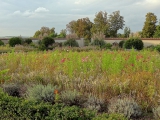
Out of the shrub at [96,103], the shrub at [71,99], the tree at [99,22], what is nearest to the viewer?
the shrub at [96,103]

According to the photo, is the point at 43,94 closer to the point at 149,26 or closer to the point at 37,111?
the point at 37,111

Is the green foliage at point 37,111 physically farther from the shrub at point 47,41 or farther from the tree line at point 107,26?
the tree line at point 107,26

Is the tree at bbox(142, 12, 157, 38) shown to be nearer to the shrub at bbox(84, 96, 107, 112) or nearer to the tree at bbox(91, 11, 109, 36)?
the tree at bbox(91, 11, 109, 36)

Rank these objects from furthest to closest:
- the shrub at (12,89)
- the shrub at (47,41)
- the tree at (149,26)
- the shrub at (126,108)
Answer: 1. the tree at (149,26)
2. the shrub at (47,41)
3. the shrub at (12,89)
4. the shrub at (126,108)

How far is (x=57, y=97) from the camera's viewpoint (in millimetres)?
3604

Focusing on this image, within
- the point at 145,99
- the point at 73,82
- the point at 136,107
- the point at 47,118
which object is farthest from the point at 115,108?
the point at 73,82

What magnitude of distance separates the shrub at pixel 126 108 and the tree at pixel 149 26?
34.5 metres

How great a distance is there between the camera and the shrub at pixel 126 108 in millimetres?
3307

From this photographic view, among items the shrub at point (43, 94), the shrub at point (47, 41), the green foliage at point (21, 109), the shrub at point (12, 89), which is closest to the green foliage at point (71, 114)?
the green foliage at point (21, 109)

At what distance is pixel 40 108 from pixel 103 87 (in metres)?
1.56

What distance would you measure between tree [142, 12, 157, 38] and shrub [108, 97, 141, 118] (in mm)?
34458

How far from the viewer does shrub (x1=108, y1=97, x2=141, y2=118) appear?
3307mm

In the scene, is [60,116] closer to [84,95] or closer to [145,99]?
[84,95]

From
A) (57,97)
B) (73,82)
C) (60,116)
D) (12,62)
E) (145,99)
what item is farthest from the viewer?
(12,62)
